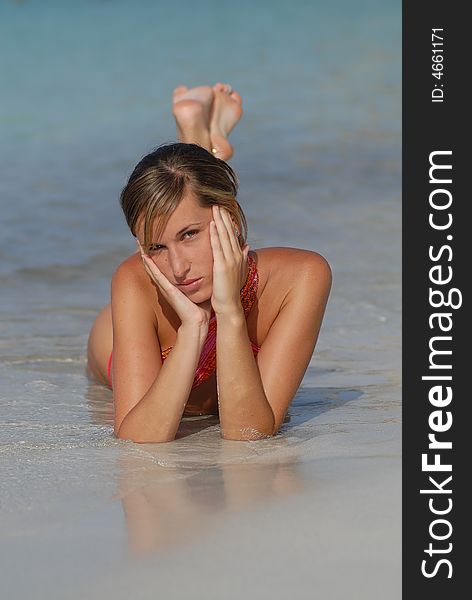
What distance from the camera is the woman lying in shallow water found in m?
3.36

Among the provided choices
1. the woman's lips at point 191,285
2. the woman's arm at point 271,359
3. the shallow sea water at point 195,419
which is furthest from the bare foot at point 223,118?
the woman's lips at point 191,285

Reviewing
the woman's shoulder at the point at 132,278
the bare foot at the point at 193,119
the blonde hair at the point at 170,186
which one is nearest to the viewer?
the blonde hair at the point at 170,186

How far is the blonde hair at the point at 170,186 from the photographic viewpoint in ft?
11.0

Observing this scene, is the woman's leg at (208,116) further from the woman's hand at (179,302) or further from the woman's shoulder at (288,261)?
the woman's hand at (179,302)

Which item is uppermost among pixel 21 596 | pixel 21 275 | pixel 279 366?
pixel 21 275

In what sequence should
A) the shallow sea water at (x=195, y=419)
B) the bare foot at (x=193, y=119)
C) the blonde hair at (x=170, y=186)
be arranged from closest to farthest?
the shallow sea water at (x=195, y=419) → the blonde hair at (x=170, y=186) → the bare foot at (x=193, y=119)

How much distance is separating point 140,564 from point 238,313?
1.20m

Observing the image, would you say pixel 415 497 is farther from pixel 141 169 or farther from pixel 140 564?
pixel 141 169

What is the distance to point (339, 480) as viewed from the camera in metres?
2.82

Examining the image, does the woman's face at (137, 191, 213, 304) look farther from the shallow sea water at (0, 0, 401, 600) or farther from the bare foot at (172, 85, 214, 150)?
the bare foot at (172, 85, 214, 150)

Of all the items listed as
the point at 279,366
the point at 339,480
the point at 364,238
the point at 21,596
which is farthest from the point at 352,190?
the point at 21,596

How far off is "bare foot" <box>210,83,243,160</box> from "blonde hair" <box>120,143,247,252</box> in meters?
2.21

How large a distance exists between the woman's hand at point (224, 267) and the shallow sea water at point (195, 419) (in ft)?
1.44

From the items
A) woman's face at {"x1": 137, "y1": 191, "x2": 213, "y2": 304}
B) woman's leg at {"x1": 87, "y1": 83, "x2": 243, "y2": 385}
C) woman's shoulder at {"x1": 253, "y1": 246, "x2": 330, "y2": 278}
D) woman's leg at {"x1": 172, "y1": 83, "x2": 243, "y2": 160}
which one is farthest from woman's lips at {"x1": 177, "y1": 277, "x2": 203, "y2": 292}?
woman's leg at {"x1": 172, "y1": 83, "x2": 243, "y2": 160}
